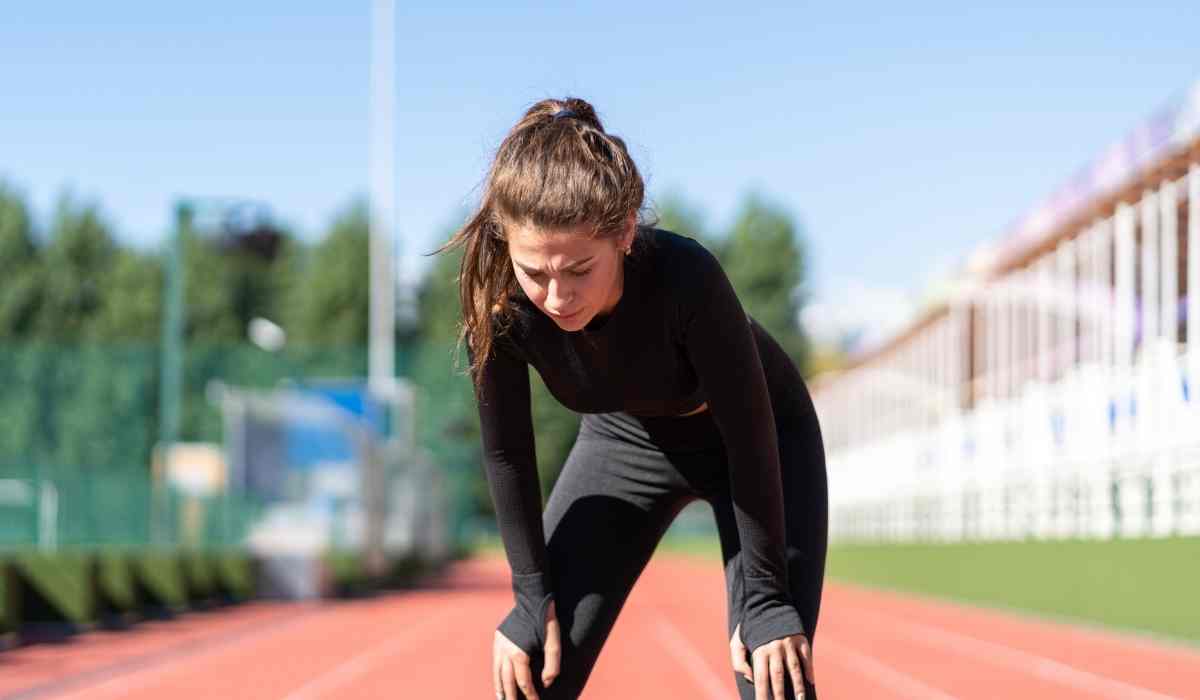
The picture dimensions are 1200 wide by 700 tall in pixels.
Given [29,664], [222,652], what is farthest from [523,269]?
[222,652]

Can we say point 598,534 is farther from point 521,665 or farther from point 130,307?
point 130,307

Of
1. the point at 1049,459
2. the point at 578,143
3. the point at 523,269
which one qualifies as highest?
the point at 578,143

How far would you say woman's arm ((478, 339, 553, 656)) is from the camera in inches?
131

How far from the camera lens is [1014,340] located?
25.7 m

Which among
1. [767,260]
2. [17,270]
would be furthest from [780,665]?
[767,260]

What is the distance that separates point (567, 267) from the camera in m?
2.96

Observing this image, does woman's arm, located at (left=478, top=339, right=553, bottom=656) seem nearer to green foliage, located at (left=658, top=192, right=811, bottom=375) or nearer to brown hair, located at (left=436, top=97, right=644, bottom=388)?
brown hair, located at (left=436, top=97, right=644, bottom=388)

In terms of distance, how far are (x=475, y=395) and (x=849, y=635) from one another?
12642 mm

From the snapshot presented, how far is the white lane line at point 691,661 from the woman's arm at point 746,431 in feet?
20.4

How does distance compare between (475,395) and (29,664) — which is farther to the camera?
(29,664)

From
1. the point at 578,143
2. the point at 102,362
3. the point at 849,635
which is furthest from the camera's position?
the point at 102,362

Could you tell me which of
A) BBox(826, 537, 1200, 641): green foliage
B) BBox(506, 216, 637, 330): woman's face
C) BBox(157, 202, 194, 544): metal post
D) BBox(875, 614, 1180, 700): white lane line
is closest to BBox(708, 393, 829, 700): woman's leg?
BBox(506, 216, 637, 330): woman's face

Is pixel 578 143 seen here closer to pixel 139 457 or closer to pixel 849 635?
pixel 849 635

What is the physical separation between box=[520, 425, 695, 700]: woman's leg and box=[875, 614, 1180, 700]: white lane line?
6496 mm
